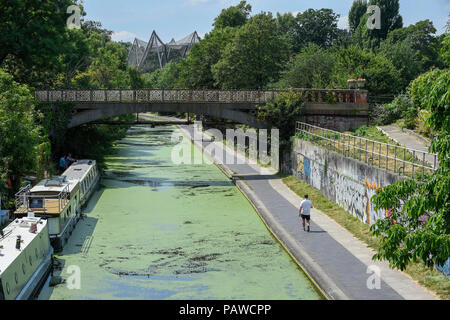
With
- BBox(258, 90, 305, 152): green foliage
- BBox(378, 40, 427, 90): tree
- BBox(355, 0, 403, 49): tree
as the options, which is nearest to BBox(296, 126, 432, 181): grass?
BBox(258, 90, 305, 152): green foliage

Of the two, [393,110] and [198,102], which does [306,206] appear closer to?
[393,110]

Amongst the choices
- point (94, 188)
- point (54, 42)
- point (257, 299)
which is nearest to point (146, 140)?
point (54, 42)

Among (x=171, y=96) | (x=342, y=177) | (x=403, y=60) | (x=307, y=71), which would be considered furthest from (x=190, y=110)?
(x=403, y=60)

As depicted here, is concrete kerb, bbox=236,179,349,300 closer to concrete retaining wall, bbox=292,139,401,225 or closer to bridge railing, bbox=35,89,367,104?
concrete retaining wall, bbox=292,139,401,225

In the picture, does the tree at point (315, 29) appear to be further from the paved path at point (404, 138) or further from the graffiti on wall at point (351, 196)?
the graffiti on wall at point (351, 196)

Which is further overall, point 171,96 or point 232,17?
point 232,17

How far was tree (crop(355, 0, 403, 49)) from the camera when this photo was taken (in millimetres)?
89294

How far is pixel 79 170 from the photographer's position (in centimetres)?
3669

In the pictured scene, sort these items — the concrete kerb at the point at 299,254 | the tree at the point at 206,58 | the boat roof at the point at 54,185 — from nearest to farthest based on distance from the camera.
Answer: the concrete kerb at the point at 299,254
the boat roof at the point at 54,185
the tree at the point at 206,58

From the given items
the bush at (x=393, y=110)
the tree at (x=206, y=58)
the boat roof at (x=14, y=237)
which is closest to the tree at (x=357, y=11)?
the tree at (x=206, y=58)

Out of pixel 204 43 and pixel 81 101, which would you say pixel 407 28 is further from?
pixel 81 101

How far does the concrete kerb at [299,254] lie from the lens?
1800 cm

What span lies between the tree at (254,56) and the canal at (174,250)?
89.2 feet

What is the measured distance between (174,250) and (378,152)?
39.3 ft
